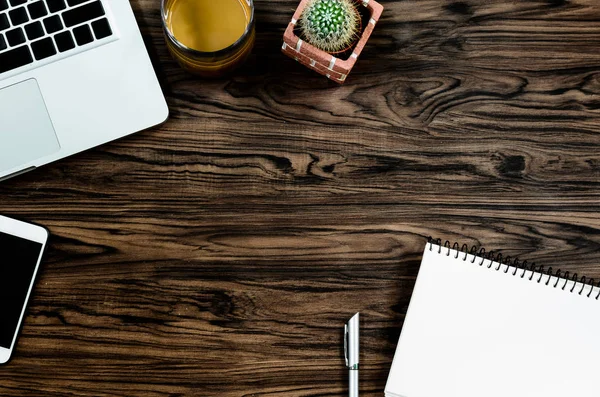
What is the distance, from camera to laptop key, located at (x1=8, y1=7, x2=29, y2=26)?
2.53 ft

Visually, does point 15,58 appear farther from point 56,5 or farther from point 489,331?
point 489,331

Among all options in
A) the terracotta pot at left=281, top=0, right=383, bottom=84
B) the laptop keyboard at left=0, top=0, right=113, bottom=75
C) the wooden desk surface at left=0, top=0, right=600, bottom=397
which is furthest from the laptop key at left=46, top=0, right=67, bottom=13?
the terracotta pot at left=281, top=0, right=383, bottom=84

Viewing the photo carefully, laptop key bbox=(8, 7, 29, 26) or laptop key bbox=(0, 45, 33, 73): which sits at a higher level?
laptop key bbox=(8, 7, 29, 26)

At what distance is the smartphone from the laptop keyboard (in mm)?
211

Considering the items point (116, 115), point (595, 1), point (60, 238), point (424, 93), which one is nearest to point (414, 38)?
point (424, 93)

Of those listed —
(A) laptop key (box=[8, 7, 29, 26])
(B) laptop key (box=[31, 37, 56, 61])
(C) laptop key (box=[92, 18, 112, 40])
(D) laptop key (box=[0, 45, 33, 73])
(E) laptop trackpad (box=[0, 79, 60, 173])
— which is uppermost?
(A) laptop key (box=[8, 7, 29, 26])

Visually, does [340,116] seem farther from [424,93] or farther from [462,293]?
[462,293]

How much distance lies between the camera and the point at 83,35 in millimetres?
783

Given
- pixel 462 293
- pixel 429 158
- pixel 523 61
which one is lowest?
pixel 462 293

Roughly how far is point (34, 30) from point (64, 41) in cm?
4

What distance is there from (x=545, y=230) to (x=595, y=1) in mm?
327

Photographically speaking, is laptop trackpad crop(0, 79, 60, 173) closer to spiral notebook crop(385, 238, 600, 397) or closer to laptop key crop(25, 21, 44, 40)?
laptop key crop(25, 21, 44, 40)

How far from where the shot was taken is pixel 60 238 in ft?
2.73

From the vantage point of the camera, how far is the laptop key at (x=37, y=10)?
0.77m
